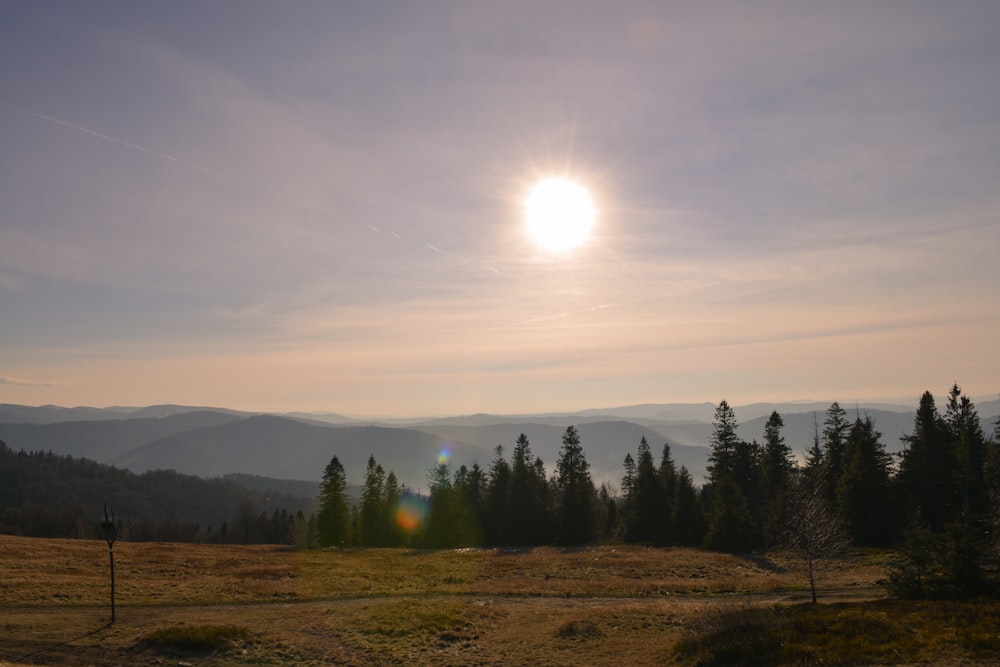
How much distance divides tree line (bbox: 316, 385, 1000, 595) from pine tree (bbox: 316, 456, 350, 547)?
0.44 ft

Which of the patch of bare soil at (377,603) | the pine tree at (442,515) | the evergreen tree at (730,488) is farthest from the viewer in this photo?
the pine tree at (442,515)

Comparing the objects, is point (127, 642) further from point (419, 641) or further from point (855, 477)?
point (855, 477)

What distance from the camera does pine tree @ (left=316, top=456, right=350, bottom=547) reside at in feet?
254

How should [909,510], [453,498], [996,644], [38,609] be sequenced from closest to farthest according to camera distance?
[996,644] → [38,609] → [909,510] → [453,498]

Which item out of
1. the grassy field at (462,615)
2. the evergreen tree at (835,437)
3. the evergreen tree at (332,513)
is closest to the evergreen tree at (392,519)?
the evergreen tree at (332,513)

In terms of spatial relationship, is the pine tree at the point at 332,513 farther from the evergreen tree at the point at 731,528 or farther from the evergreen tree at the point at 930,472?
the evergreen tree at the point at 930,472

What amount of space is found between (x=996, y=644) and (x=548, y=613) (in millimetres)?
18381

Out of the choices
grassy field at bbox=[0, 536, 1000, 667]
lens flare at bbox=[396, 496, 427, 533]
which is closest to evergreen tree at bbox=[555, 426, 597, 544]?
lens flare at bbox=[396, 496, 427, 533]

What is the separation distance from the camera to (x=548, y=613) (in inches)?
1189

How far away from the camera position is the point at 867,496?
198ft

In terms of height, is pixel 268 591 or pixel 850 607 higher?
pixel 850 607

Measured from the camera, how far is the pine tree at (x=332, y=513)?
7756cm

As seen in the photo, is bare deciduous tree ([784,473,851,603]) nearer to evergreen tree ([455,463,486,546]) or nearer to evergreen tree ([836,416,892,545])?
evergreen tree ([836,416,892,545])

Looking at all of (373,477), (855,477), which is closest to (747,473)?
(855,477)
